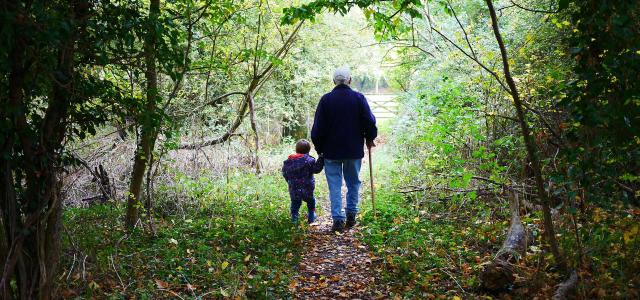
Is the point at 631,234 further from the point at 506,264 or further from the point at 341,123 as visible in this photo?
the point at 341,123

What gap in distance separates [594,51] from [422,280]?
100.0 inches

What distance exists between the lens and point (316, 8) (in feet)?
15.2

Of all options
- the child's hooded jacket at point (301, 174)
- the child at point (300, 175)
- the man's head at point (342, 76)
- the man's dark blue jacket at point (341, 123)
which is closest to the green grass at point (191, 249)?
the child at point (300, 175)

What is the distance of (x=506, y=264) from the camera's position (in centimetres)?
422

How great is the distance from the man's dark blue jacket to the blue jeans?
146 millimetres

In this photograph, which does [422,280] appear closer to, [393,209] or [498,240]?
[498,240]

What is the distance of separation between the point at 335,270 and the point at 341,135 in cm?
217

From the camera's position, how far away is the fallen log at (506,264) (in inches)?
164

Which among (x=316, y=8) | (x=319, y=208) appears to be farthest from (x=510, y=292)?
(x=319, y=208)

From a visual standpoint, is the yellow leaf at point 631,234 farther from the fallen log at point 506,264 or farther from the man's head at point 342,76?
the man's head at point 342,76

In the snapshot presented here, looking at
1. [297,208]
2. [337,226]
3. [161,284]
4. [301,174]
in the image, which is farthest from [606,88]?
[297,208]

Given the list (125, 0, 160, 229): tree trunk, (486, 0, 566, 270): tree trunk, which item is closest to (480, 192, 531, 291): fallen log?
(486, 0, 566, 270): tree trunk

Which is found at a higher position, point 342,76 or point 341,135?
point 342,76

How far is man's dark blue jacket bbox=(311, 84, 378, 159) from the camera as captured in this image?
6.96 metres
